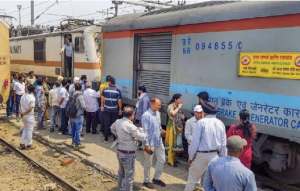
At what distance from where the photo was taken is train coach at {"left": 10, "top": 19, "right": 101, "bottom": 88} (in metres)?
12.2

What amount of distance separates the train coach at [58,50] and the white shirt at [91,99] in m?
2.06

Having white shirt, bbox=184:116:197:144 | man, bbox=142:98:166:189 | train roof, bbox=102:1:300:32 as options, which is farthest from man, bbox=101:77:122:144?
white shirt, bbox=184:116:197:144

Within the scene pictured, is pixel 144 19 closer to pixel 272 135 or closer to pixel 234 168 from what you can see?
pixel 272 135

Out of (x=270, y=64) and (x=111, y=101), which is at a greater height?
(x=270, y=64)

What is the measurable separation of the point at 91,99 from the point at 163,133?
404cm

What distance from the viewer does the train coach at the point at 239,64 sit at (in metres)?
5.39

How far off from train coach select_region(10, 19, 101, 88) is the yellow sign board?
6.74m

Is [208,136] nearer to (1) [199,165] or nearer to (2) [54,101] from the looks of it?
(1) [199,165]

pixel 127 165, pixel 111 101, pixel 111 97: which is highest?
pixel 111 97

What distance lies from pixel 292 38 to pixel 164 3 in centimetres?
1892

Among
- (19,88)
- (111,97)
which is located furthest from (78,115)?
(19,88)

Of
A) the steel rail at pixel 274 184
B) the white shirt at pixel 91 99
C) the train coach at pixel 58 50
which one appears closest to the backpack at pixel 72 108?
the white shirt at pixel 91 99

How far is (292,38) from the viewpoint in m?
5.31

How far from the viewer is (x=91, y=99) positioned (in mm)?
9586
